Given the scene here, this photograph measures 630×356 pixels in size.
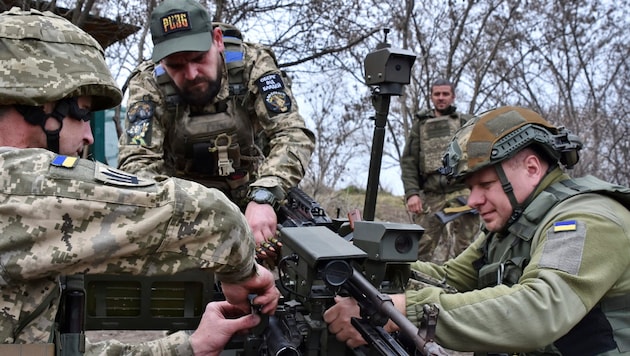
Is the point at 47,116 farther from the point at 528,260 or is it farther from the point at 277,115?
the point at 277,115

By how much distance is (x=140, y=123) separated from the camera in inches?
169

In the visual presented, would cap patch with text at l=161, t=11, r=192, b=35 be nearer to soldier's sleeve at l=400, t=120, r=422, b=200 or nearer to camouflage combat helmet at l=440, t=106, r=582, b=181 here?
camouflage combat helmet at l=440, t=106, r=582, b=181

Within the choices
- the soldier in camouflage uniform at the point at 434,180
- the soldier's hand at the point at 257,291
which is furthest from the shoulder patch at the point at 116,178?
the soldier in camouflage uniform at the point at 434,180

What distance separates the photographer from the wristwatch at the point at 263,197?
369cm

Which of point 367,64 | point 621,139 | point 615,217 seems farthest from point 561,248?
point 621,139

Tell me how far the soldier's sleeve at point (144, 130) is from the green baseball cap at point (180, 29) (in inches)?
17.0

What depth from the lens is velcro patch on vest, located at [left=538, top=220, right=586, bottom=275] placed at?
100 inches

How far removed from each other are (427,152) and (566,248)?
17.5 feet

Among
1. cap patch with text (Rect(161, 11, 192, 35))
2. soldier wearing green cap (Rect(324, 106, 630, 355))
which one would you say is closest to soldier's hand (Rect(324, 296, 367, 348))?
soldier wearing green cap (Rect(324, 106, 630, 355))

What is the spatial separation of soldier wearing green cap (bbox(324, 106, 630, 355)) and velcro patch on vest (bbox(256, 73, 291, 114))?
1.54m

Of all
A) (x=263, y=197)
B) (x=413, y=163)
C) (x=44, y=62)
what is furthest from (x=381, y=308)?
(x=413, y=163)

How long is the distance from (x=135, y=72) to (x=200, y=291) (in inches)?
81.1

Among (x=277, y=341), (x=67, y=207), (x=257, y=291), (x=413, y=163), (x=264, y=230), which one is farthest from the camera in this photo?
(x=413, y=163)

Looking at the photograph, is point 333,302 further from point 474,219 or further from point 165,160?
point 474,219
